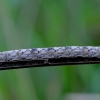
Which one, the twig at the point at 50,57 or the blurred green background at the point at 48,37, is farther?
the blurred green background at the point at 48,37

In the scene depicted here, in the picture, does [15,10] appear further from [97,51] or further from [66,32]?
[97,51]

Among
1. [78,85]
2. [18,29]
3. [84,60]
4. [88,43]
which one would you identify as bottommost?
[78,85]

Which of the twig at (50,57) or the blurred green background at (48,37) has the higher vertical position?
the twig at (50,57)

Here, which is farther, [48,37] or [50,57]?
[48,37]

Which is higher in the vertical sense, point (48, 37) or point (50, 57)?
point (50, 57)

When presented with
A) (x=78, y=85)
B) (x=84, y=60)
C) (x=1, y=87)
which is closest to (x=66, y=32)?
(x=78, y=85)
